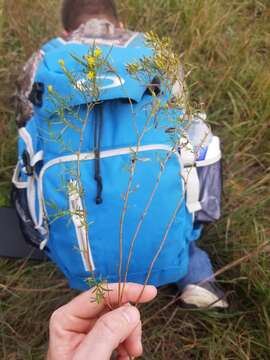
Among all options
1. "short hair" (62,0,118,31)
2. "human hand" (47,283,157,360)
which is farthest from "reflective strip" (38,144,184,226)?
"short hair" (62,0,118,31)

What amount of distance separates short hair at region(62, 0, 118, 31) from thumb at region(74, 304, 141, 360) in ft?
4.95

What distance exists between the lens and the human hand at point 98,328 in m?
0.82

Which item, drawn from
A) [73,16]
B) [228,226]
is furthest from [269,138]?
[73,16]

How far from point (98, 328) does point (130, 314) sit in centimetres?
6

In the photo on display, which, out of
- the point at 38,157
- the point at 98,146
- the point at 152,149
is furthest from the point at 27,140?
the point at 152,149

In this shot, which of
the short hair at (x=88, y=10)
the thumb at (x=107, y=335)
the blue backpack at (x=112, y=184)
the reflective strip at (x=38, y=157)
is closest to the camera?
the thumb at (x=107, y=335)

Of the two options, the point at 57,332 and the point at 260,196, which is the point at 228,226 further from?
the point at 57,332

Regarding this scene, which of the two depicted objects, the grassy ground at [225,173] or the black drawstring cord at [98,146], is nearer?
the black drawstring cord at [98,146]

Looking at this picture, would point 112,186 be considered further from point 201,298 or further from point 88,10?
point 88,10

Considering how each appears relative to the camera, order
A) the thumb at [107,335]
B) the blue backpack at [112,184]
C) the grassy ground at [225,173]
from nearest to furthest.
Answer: the thumb at [107,335] < the blue backpack at [112,184] < the grassy ground at [225,173]

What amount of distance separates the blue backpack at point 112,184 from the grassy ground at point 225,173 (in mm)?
221

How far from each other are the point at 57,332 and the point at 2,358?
74cm

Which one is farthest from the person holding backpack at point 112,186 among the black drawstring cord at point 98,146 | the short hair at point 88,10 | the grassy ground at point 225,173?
the short hair at point 88,10

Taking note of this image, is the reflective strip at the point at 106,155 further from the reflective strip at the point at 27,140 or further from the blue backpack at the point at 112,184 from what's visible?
the reflective strip at the point at 27,140
